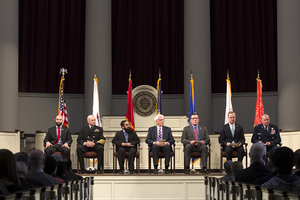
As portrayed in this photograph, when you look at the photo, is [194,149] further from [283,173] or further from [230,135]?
[283,173]

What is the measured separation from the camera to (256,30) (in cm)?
1314

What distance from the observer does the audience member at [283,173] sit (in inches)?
139

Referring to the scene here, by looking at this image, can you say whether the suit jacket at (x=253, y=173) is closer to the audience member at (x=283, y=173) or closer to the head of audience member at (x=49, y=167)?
the audience member at (x=283, y=173)

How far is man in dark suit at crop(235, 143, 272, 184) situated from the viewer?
4.29 m

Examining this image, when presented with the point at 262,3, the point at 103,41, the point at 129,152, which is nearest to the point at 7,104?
the point at 103,41

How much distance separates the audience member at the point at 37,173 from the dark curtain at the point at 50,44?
8815mm

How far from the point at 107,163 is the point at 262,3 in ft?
22.6

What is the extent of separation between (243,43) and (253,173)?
9435 millimetres

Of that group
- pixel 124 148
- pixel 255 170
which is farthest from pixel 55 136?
pixel 255 170

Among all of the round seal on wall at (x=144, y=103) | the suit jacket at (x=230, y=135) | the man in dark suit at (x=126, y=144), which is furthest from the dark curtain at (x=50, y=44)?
the suit jacket at (x=230, y=135)

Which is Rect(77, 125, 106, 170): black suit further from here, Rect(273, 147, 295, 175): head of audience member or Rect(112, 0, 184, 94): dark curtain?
Rect(273, 147, 295, 175): head of audience member

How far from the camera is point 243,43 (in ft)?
43.4

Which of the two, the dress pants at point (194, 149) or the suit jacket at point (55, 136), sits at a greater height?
the suit jacket at point (55, 136)

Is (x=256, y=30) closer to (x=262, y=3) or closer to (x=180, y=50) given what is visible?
(x=262, y=3)
